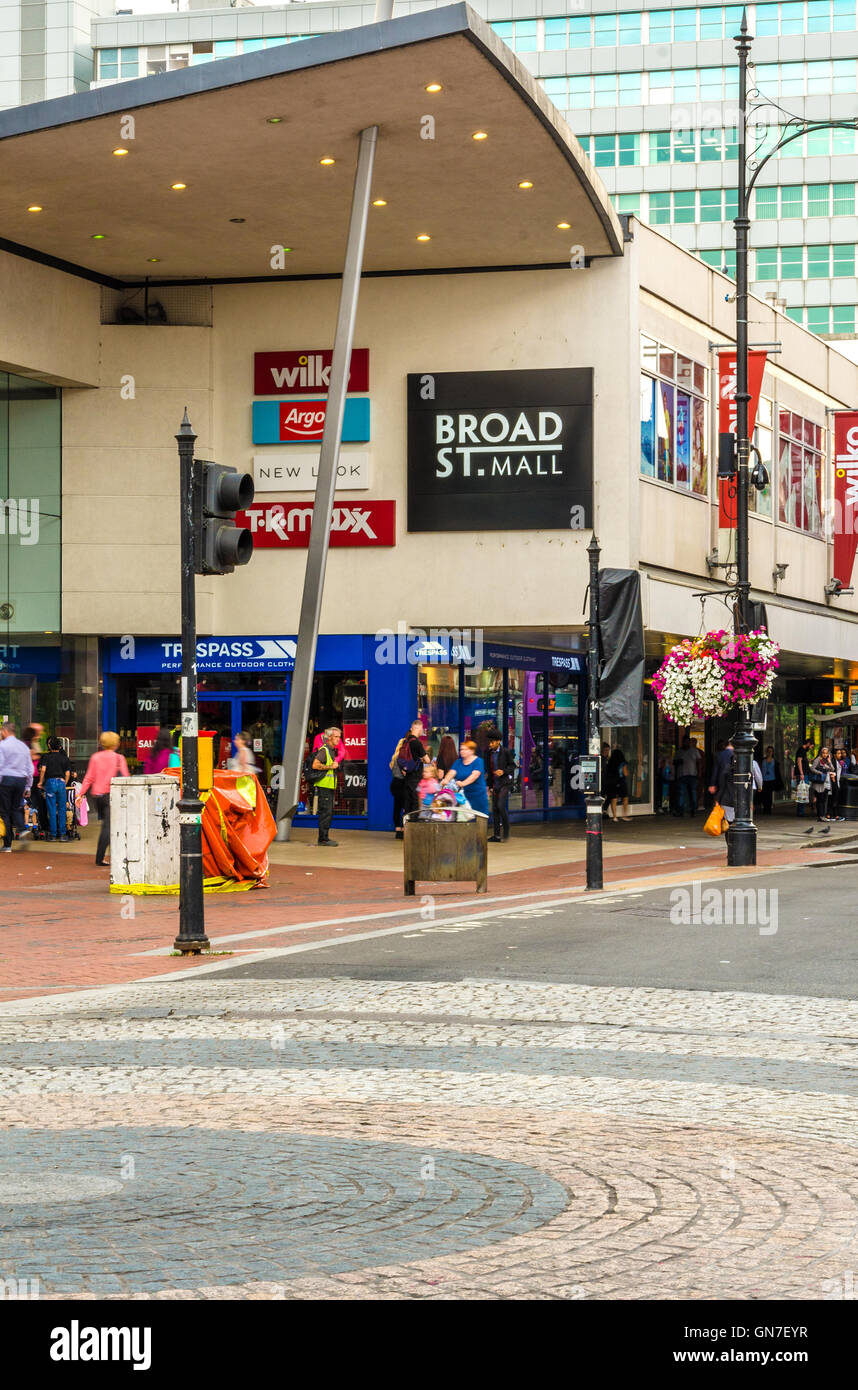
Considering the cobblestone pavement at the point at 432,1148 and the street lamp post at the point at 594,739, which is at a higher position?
the street lamp post at the point at 594,739

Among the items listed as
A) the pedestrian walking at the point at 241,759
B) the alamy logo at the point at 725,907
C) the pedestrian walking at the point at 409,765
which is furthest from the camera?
the pedestrian walking at the point at 409,765

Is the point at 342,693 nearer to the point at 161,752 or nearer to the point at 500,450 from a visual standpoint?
the point at 500,450

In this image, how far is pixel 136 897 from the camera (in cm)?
1881

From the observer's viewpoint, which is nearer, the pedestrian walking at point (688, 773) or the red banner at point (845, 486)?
the pedestrian walking at point (688, 773)

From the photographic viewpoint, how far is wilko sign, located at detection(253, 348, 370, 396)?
30.0 m

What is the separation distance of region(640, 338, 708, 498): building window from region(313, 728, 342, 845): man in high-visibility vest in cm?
779

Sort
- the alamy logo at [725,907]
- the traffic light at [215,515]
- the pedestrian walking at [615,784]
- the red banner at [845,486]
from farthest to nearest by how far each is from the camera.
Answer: the red banner at [845,486] → the pedestrian walking at [615,784] → the alamy logo at [725,907] → the traffic light at [215,515]

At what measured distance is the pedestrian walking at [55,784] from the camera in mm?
26547

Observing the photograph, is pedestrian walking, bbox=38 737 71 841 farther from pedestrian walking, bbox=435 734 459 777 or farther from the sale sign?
pedestrian walking, bbox=435 734 459 777

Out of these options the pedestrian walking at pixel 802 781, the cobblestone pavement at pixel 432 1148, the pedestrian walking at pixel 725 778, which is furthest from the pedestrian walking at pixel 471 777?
the pedestrian walking at pixel 802 781

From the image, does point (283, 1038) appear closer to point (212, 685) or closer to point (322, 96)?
point (322, 96)

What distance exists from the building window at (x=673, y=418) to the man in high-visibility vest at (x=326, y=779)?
7791 millimetres
